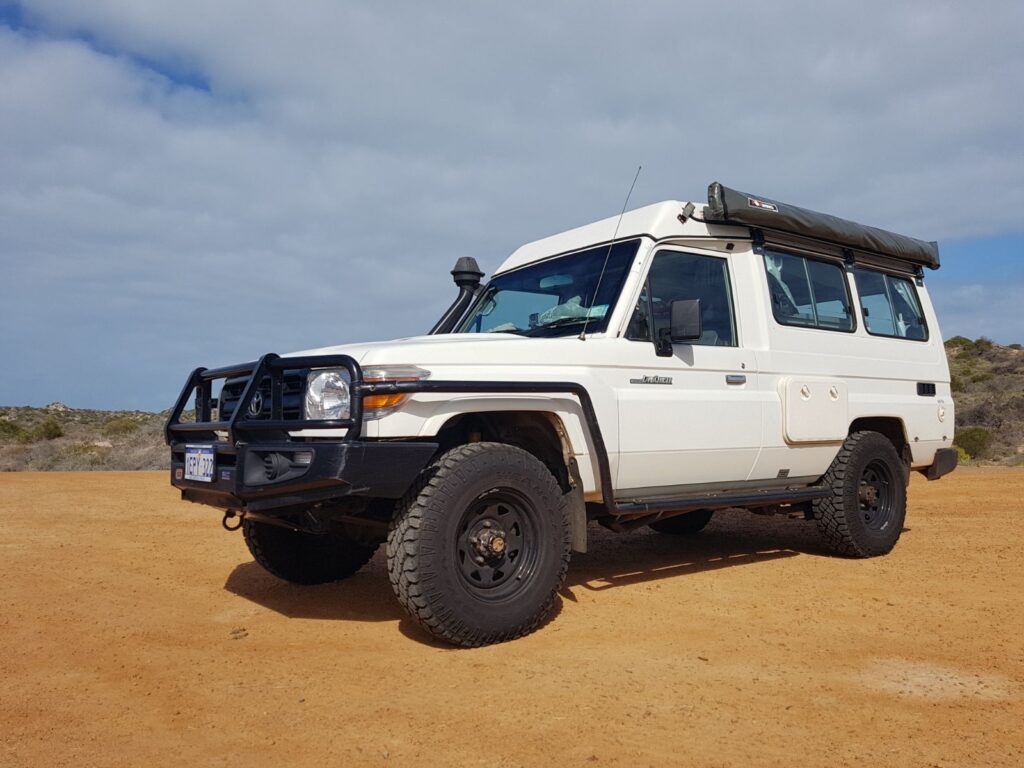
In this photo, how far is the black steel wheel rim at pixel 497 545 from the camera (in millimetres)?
3768

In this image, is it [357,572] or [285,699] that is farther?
[357,572]

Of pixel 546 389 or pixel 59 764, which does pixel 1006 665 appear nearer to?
pixel 546 389

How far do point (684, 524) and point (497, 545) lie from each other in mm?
3707

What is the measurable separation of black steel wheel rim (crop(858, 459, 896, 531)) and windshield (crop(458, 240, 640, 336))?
269cm

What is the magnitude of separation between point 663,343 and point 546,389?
0.94m

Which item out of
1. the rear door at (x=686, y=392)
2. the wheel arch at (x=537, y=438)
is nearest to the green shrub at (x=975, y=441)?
the rear door at (x=686, y=392)

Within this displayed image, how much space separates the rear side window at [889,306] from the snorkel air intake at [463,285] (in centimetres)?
290

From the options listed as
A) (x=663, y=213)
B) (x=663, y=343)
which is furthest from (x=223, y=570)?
(x=663, y=213)

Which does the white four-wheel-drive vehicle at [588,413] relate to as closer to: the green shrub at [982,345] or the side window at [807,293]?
the side window at [807,293]

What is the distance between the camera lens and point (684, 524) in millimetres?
7117

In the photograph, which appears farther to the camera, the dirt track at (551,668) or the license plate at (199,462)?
the license plate at (199,462)

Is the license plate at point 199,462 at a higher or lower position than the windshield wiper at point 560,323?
lower

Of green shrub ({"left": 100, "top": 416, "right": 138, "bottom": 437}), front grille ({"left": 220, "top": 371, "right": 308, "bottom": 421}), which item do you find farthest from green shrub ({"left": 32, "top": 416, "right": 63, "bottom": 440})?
front grille ({"left": 220, "top": 371, "right": 308, "bottom": 421})

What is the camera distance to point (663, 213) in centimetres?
489
